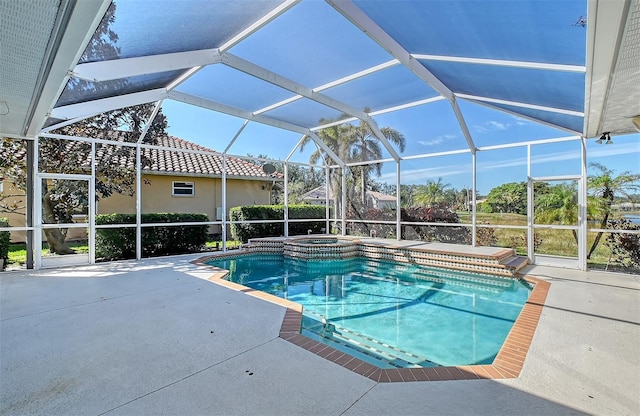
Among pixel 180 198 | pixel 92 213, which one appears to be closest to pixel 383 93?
pixel 92 213

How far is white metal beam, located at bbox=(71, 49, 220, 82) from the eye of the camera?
5180mm

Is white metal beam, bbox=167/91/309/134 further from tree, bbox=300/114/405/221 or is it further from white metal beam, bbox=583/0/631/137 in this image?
white metal beam, bbox=583/0/631/137

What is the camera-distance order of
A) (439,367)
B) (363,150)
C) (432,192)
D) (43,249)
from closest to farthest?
1. (439,367)
2. (43,249)
3. (432,192)
4. (363,150)

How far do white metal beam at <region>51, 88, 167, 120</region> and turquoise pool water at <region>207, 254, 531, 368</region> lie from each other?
5232 mm

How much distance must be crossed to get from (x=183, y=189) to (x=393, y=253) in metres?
10.4

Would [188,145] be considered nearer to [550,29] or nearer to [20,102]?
[20,102]

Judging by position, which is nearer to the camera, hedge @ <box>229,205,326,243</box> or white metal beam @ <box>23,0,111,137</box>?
white metal beam @ <box>23,0,111,137</box>

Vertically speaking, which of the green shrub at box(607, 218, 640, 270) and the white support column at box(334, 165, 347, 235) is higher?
the white support column at box(334, 165, 347, 235)

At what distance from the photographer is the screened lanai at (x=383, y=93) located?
3861 millimetres

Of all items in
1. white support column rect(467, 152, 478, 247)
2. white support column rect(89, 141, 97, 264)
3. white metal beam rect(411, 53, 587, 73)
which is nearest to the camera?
white metal beam rect(411, 53, 587, 73)

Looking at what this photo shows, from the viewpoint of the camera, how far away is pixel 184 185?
15.0 m

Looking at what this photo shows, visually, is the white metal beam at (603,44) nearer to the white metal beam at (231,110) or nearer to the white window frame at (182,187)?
the white metal beam at (231,110)

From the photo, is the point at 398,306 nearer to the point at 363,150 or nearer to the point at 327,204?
the point at 327,204

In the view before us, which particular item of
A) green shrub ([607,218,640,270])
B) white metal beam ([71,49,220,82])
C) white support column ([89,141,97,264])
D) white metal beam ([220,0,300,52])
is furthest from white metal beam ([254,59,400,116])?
green shrub ([607,218,640,270])
